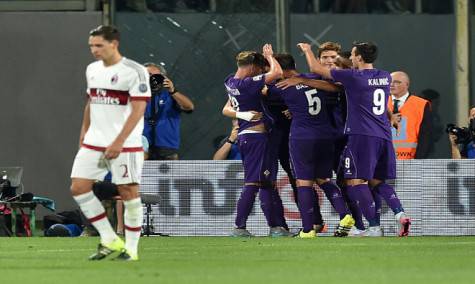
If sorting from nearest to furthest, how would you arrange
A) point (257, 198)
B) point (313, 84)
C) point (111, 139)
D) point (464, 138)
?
point (111, 139)
point (313, 84)
point (257, 198)
point (464, 138)

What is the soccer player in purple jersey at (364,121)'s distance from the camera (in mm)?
16938

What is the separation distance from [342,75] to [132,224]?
458 cm

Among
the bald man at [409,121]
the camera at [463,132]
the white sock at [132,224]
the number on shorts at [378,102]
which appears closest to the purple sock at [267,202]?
the number on shorts at [378,102]

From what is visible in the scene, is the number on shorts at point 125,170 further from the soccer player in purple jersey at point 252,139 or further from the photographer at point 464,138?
the photographer at point 464,138

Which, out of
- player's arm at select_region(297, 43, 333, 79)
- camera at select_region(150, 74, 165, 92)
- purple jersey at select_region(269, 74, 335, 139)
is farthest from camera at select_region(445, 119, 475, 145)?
camera at select_region(150, 74, 165, 92)

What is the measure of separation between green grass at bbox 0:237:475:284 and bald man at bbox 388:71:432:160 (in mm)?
2635

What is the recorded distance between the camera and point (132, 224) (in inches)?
508

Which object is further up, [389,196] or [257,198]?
[389,196]

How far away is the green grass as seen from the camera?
10977 mm

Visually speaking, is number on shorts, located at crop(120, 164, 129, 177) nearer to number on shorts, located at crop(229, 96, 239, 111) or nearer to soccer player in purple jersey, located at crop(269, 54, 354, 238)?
soccer player in purple jersey, located at crop(269, 54, 354, 238)

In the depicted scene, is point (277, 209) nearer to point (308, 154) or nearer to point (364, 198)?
A: point (308, 154)

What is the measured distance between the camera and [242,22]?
2300 cm

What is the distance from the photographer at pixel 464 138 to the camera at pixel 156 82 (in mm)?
3502

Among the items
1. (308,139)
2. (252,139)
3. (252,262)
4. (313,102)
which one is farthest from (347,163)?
(252,262)
